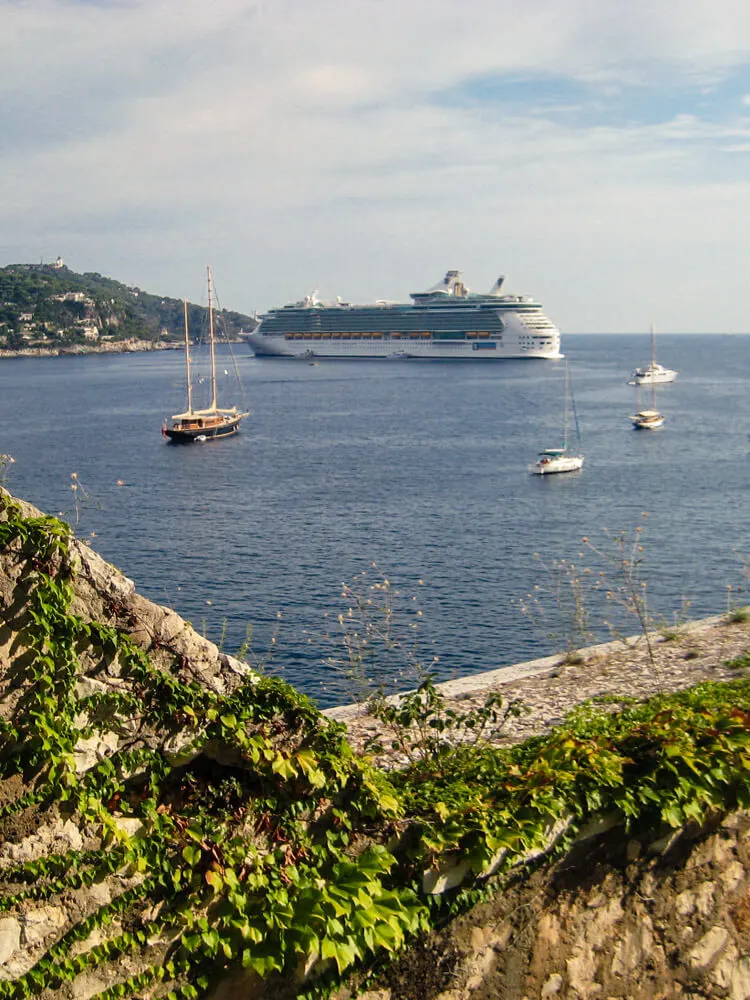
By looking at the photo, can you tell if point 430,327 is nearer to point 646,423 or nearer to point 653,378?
point 653,378

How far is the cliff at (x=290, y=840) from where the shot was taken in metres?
4.02

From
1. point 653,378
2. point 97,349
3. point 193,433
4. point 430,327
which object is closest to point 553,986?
point 193,433

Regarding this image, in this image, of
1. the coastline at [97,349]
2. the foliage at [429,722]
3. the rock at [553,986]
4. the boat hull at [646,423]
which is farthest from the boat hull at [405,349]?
the rock at [553,986]

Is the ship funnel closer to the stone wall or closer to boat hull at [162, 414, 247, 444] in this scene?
boat hull at [162, 414, 247, 444]

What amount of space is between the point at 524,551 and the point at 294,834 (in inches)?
800

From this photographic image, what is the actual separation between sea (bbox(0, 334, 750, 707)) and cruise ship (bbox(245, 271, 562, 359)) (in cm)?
4137

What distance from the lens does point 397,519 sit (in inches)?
1118

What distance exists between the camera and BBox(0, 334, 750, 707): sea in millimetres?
16953

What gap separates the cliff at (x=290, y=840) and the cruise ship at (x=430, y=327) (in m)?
106

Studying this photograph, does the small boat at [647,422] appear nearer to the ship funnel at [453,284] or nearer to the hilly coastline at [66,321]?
the ship funnel at [453,284]

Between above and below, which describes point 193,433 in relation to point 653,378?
below

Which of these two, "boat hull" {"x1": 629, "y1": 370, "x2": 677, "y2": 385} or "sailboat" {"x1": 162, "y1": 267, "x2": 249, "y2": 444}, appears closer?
"sailboat" {"x1": 162, "y1": 267, "x2": 249, "y2": 444}

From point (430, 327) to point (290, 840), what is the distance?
355 ft

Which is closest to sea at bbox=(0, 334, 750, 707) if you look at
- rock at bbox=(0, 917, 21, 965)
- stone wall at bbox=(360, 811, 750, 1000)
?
stone wall at bbox=(360, 811, 750, 1000)
